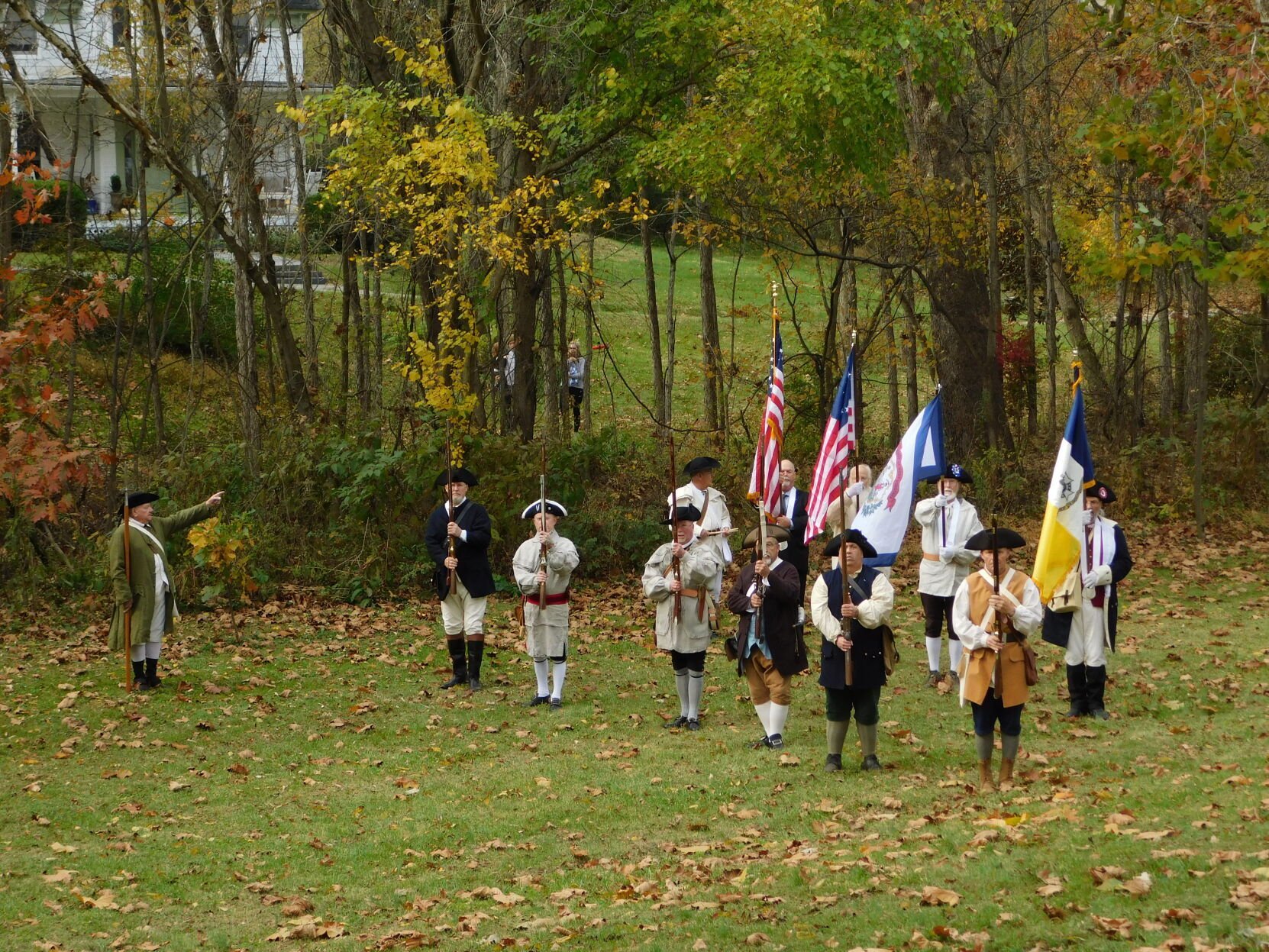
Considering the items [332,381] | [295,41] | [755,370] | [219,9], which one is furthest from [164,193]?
[295,41]

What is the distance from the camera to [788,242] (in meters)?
30.2

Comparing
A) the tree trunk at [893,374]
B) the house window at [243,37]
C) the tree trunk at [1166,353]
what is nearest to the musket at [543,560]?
the tree trunk at [893,374]

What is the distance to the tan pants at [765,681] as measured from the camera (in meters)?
12.9

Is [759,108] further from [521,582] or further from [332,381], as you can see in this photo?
[332,381]

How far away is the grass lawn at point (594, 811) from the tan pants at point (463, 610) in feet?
2.46

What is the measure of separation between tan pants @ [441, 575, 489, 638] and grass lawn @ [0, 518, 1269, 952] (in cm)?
75

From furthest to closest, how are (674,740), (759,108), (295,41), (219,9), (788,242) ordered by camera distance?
(295,41)
(788,242)
(219,9)
(759,108)
(674,740)

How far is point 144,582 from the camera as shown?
608 inches

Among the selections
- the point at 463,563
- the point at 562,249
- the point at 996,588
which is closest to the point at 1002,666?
the point at 996,588

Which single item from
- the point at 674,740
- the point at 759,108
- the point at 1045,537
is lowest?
the point at 674,740

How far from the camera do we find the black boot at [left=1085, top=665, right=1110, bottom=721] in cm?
1359

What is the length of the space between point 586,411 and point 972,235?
8.88 metres

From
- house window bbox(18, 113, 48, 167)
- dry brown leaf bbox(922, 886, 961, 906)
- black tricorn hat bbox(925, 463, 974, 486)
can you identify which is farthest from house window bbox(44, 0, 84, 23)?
dry brown leaf bbox(922, 886, 961, 906)

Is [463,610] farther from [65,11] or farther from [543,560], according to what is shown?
[65,11]
